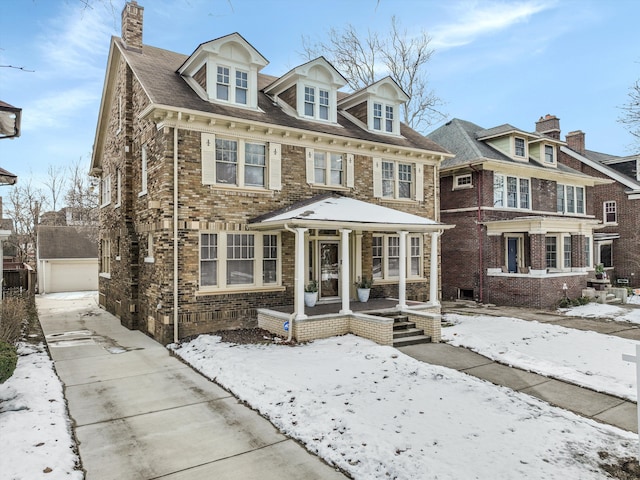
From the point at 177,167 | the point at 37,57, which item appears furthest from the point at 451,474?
the point at 177,167

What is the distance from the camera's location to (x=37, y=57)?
3572 millimetres

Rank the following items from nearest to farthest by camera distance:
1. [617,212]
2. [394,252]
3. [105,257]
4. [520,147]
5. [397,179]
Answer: [394,252] → [397,179] → [105,257] → [520,147] → [617,212]

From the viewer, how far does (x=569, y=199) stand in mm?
21703

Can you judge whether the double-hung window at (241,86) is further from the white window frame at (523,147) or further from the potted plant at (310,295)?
the white window frame at (523,147)

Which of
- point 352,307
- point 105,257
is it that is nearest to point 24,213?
point 105,257

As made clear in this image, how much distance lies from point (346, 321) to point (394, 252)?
4.49 m

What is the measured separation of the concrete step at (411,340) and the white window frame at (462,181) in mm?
9965

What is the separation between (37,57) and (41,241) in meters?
25.7

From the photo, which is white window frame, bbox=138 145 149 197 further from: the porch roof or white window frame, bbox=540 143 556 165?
white window frame, bbox=540 143 556 165

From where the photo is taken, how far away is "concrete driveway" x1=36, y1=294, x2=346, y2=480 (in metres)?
4.73

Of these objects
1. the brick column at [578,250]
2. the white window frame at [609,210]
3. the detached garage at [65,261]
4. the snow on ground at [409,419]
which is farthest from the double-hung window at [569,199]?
the detached garage at [65,261]

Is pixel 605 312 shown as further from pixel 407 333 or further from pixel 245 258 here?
pixel 245 258

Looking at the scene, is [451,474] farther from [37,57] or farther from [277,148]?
[277,148]

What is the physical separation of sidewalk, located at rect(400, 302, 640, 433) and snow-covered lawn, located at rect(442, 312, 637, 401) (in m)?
0.28
